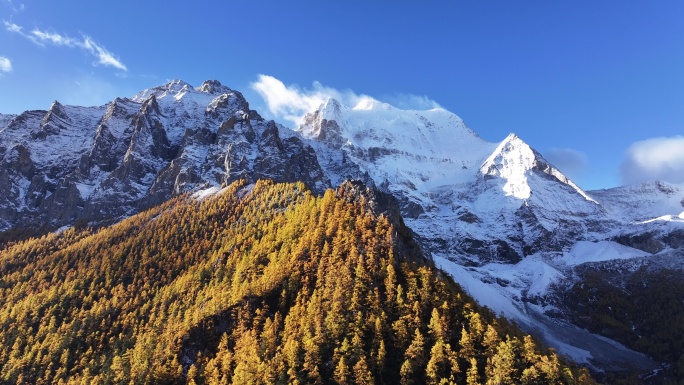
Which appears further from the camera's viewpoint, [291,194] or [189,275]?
[291,194]

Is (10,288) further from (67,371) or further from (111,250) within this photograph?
(67,371)

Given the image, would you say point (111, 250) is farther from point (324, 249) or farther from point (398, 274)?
point (398, 274)

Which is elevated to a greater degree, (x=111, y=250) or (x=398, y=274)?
(x=111, y=250)

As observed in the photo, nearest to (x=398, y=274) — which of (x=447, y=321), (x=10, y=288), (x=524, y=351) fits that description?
(x=447, y=321)

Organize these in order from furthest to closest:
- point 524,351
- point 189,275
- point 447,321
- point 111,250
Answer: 1. point 111,250
2. point 189,275
3. point 447,321
4. point 524,351

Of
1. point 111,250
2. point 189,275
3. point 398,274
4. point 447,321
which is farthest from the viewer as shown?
point 111,250

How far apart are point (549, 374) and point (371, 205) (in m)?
68.9

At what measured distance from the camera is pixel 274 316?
11656 cm

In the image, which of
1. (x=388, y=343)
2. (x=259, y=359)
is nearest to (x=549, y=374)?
(x=388, y=343)

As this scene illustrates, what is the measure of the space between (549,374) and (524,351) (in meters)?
6.91

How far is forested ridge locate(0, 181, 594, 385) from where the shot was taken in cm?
9375

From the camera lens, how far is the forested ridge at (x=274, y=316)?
93750mm

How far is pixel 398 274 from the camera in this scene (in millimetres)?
116750

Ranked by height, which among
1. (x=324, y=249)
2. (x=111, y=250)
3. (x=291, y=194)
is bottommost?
(x=324, y=249)
